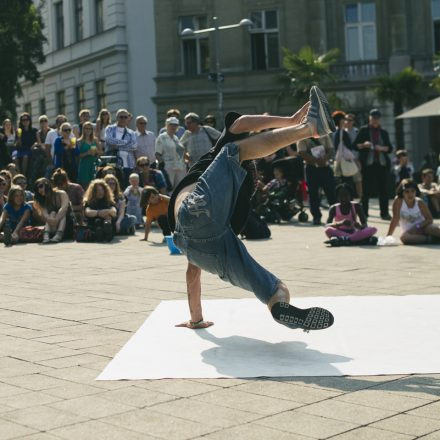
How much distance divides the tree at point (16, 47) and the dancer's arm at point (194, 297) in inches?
1444

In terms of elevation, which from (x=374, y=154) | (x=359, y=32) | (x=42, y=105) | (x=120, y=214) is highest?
(x=359, y=32)

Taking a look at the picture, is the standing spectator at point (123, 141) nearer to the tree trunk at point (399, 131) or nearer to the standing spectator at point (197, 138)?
the standing spectator at point (197, 138)

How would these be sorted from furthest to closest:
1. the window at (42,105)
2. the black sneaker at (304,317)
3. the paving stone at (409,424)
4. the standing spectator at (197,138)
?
1. the window at (42,105)
2. the standing spectator at (197,138)
3. the black sneaker at (304,317)
4. the paving stone at (409,424)

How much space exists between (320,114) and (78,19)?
134 ft

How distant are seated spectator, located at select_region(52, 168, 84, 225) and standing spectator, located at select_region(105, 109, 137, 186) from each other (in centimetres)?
166

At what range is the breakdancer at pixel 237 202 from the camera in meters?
6.37

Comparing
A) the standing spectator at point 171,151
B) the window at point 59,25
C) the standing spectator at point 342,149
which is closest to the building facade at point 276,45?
the window at point 59,25

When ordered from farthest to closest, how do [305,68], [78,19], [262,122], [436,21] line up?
[78,19] < [436,21] < [305,68] < [262,122]

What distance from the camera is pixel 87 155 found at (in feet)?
63.3

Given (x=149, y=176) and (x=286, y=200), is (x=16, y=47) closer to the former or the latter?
(x=149, y=176)

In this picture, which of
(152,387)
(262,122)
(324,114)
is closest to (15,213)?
(262,122)

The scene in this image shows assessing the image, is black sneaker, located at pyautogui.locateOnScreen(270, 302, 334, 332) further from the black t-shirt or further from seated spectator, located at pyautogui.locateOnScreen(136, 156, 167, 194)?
seated spectator, located at pyautogui.locateOnScreen(136, 156, 167, 194)

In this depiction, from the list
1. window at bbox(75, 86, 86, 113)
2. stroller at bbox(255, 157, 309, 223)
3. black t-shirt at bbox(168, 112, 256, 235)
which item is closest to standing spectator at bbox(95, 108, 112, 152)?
stroller at bbox(255, 157, 309, 223)

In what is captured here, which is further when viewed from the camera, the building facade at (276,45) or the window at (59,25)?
the window at (59,25)
